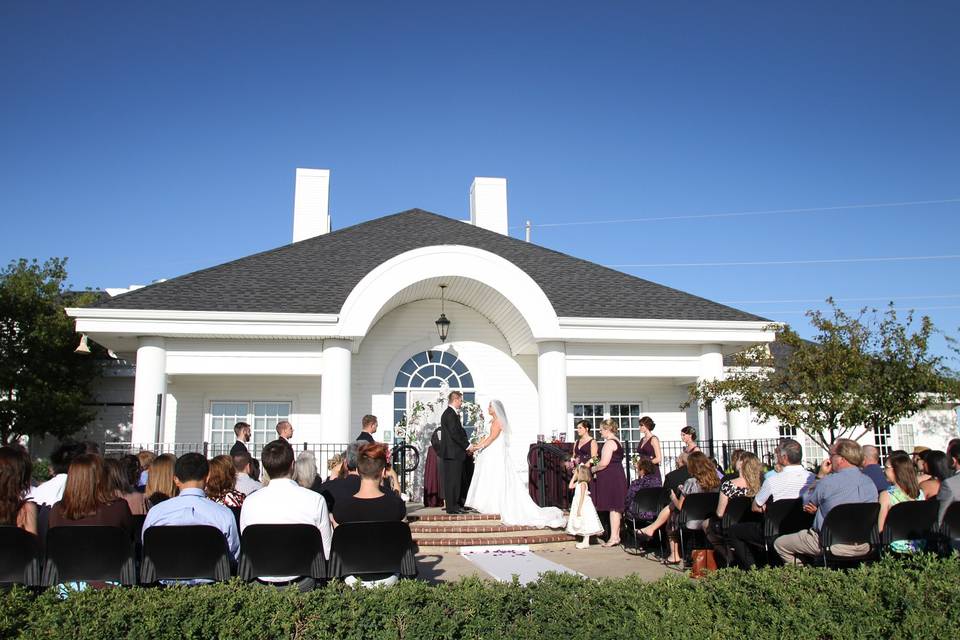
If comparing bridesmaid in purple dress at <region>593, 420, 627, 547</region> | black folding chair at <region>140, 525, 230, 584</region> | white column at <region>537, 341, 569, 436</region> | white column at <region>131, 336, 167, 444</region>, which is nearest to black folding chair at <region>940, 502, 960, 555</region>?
bridesmaid in purple dress at <region>593, 420, 627, 547</region>

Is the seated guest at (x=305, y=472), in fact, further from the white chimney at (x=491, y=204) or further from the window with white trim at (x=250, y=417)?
the white chimney at (x=491, y=204)

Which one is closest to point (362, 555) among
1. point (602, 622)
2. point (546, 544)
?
point (602, 622)

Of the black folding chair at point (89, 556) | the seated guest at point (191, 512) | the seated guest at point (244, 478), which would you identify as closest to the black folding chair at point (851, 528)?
the seated guest at point (191, 512)

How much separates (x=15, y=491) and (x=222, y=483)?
63.2 inches

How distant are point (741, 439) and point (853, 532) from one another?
10.3m

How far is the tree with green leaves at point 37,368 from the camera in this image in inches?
701

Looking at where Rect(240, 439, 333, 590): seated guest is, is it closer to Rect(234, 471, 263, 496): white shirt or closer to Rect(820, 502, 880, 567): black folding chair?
Rect(234, 471, 263, 496): white shirt

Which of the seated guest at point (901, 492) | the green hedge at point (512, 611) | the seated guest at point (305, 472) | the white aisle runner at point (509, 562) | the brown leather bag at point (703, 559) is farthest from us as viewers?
the white aisle runner at point (509, 562)

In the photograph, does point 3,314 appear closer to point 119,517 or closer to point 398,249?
point 398,249

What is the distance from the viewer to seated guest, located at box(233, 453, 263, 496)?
288 inches

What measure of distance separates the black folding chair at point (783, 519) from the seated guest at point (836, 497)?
137 mm

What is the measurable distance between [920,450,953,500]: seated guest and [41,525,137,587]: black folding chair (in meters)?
7.21

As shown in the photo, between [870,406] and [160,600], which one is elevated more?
[870,406]

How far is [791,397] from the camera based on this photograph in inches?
527
